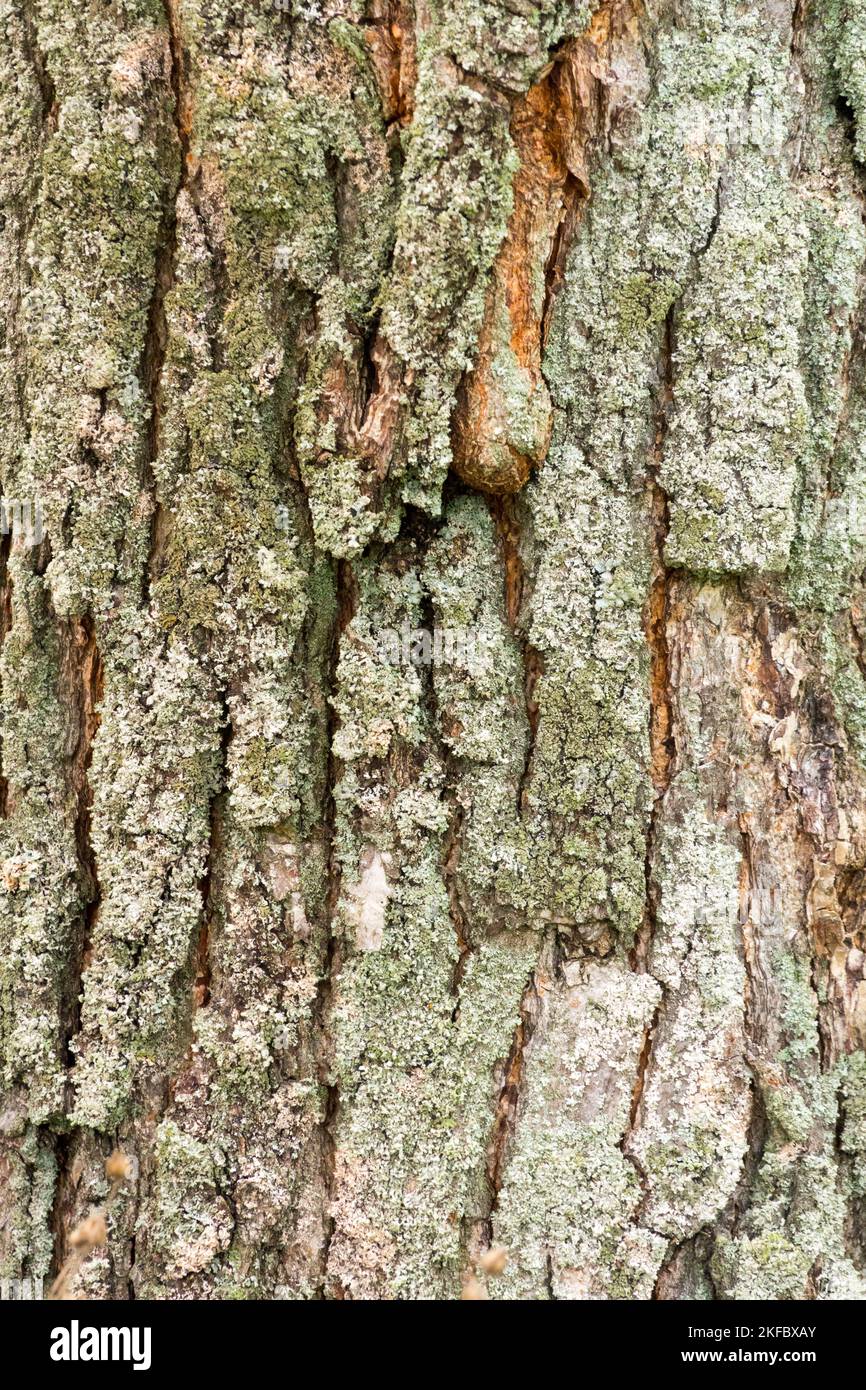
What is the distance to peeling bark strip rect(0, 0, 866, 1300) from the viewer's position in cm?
149

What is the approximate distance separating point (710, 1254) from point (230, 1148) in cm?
78

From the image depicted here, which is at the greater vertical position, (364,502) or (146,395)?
(146,395)

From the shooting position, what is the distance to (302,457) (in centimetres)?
148

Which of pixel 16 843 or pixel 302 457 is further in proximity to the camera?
pixel 16 843

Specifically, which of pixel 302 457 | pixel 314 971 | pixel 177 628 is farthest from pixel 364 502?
pixel 314 971

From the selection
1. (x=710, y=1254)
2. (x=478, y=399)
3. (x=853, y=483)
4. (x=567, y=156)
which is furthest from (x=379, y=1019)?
(x=567, y=156)

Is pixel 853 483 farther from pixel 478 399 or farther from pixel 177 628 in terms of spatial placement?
pixel 177 628

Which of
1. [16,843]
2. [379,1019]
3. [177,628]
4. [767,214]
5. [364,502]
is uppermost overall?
[767,214]

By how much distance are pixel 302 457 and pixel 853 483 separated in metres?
0.90

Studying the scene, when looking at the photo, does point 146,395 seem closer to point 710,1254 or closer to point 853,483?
point 853,483

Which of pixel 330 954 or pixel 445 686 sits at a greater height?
pixel 445 686

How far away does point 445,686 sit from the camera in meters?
1.55

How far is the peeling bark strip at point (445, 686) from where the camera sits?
149cm

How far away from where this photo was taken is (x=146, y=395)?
60.4 inches
